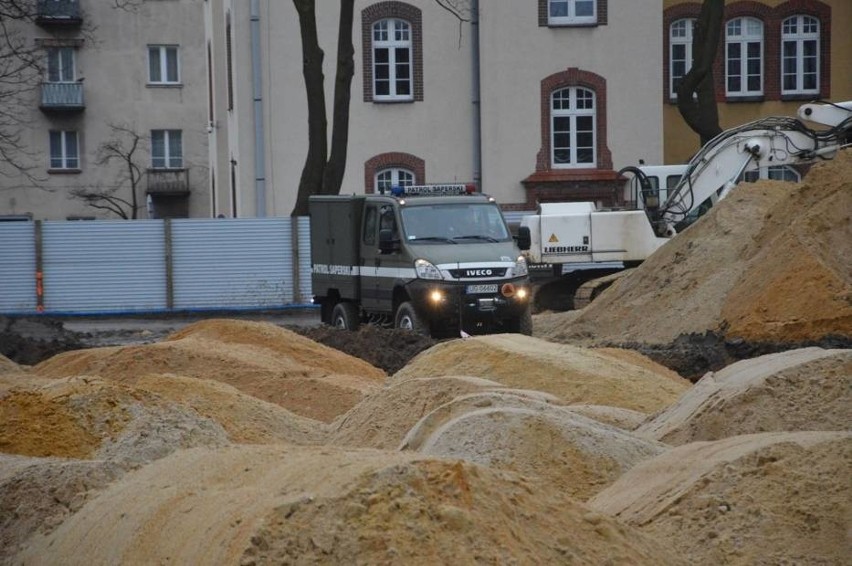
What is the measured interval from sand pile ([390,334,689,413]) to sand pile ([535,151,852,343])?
437 centimetres

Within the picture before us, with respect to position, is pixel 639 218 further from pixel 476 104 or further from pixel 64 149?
pixel 64 149

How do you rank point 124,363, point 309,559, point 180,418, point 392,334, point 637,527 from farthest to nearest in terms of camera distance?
point 392,334 → point 124,363 → point 180,418 → point 637,527 → point 309,559

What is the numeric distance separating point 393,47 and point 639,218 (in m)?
15.4

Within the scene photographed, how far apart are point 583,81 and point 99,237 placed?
15.1 meters

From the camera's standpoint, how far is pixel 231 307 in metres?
34.9

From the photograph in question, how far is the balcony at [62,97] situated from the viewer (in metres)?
60.5

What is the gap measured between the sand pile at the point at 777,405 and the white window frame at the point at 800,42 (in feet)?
116

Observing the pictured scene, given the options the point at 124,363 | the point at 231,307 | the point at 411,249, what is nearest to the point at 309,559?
the point at 124,363

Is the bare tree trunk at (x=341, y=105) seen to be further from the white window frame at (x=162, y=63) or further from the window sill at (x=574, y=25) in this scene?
the white window frame at (x=162, y=63)

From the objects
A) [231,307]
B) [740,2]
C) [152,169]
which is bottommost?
[231,307]

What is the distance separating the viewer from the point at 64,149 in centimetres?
6200

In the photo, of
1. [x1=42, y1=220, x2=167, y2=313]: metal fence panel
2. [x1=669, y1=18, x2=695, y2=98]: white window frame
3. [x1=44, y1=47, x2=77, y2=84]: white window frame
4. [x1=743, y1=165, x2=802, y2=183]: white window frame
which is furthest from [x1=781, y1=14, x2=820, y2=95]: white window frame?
[x1=44, y1=47, x2=77, y2=84]: white window frame

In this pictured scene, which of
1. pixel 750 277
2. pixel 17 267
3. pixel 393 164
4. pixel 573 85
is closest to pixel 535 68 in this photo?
pixel 573 85

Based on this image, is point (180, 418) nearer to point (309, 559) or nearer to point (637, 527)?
point (637, 527)
